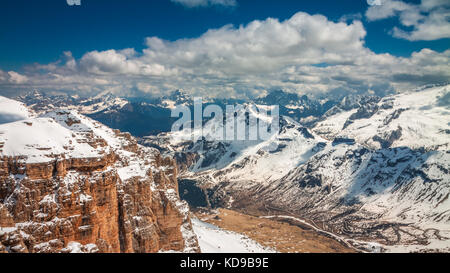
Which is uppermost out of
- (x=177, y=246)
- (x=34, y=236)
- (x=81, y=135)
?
(x=81, y=135)

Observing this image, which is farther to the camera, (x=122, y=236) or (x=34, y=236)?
(x=122, y=236)
